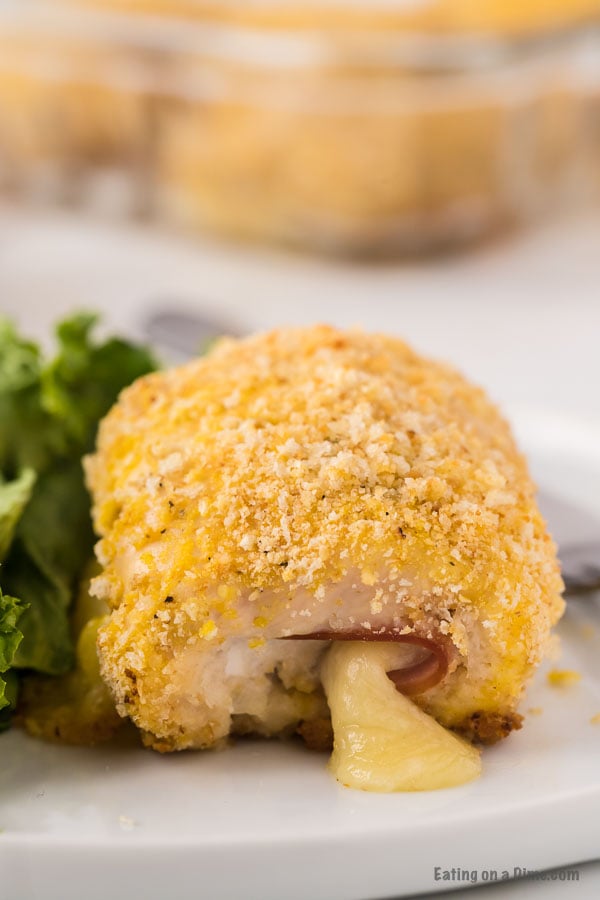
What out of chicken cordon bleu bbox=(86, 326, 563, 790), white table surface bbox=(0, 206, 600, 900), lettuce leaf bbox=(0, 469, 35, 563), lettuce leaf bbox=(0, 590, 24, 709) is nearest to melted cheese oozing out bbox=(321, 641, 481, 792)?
chicken cordon bleu bbox=(86, 326, 563, 790)

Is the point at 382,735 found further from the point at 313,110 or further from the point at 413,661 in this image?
the point at 313,110

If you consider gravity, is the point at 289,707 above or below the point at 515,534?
below

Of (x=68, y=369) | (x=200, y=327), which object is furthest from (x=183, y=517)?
(x=200, y=327)

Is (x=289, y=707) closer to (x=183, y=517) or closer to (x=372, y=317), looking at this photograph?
(x=183, y=517)

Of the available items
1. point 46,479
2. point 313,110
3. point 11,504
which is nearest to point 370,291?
point 313,110

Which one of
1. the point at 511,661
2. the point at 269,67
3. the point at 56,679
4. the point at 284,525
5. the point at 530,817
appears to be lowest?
the point at 56,679

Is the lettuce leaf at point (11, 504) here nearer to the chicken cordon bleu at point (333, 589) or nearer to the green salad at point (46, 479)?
the green salad at point (46, 479)

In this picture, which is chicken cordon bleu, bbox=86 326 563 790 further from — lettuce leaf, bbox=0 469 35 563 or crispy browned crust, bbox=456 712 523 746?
lettuce leaf, bbox=0 469 35 563
